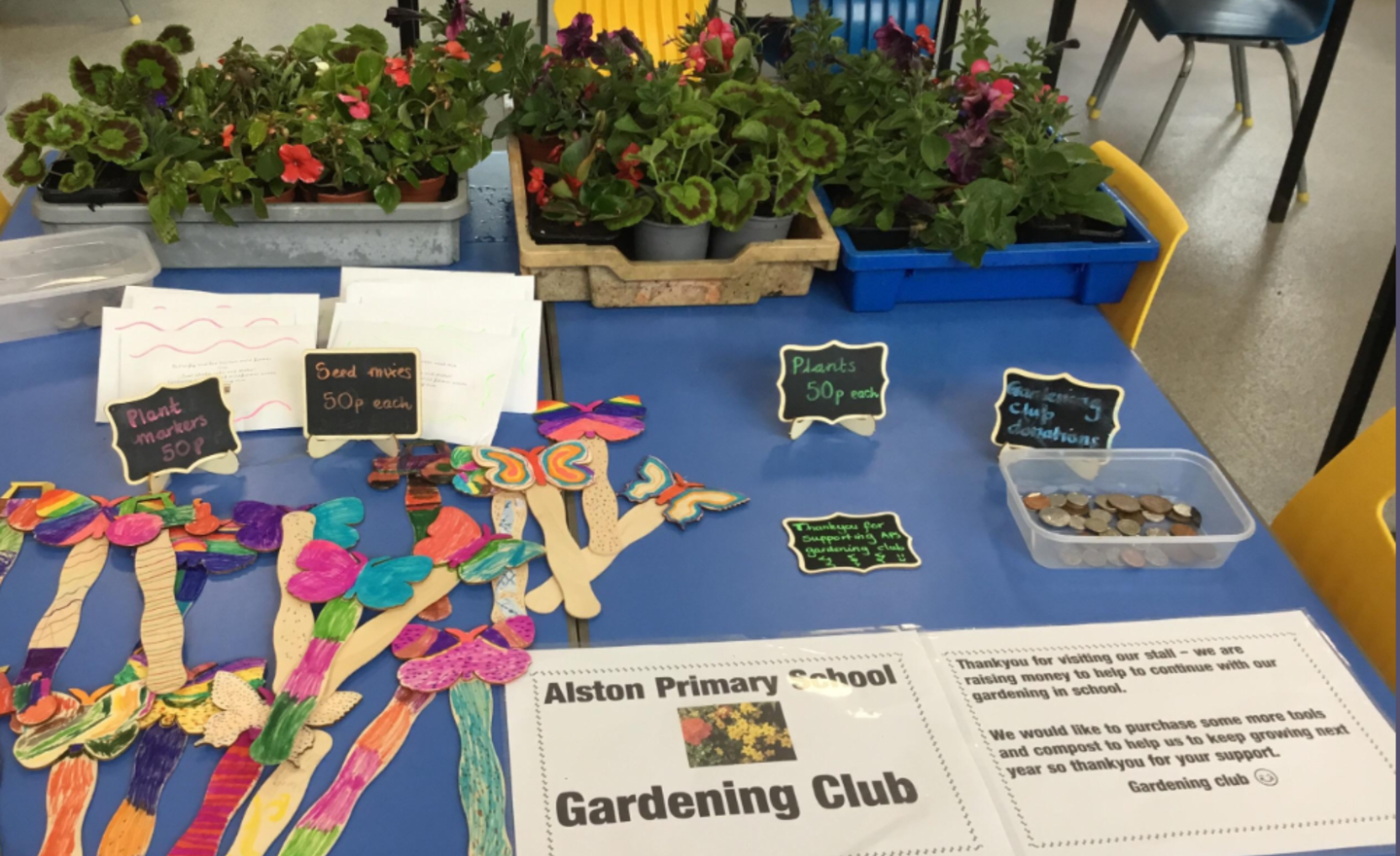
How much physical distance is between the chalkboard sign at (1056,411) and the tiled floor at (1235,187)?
1.39 metres

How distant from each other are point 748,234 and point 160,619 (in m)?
0.93

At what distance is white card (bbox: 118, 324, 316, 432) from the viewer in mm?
1324

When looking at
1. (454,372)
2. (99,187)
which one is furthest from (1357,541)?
(99,187)

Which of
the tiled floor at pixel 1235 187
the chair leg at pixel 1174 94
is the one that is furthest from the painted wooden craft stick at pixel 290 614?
the chair leg at pixel 1174 94

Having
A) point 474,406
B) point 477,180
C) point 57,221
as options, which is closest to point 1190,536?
point 474,406

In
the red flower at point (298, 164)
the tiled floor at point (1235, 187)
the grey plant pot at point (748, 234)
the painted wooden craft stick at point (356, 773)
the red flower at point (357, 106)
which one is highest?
the red flower at point (357, 106)

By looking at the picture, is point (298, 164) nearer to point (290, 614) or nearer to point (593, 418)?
point (593, 418)

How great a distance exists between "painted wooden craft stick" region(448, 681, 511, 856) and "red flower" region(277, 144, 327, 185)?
0.84 meters

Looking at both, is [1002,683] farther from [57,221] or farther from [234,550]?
[57,221]

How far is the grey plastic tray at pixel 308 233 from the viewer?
154cm

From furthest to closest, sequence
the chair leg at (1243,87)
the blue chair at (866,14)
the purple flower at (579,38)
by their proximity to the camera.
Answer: the chair leg at (1243,87), the blue chair at (866,14), the purple flower at (579,38)

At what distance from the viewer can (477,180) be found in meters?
1.93

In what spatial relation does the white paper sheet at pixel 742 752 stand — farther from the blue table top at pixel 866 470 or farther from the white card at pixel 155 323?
the white card at pixel 155 323

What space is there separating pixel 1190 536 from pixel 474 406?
869 millimetres
